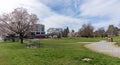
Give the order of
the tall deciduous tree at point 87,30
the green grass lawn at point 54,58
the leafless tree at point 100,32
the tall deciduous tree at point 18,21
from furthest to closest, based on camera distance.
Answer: the leafless tree at point 100,32
the tall deciduous tree at point 87,30
the tall deciduous tree at point 18,21
the green grass lawn at point 54,58

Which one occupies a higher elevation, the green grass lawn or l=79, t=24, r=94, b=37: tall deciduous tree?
l=79, t=24, r=94, b=37: tall deciduous tree

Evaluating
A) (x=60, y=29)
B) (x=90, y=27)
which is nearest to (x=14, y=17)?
(x=90, y=27)

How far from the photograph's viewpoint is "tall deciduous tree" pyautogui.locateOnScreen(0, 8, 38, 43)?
37553 millimetres

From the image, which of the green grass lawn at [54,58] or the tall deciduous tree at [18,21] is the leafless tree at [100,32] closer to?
the tall deciduous tree at [18,21]

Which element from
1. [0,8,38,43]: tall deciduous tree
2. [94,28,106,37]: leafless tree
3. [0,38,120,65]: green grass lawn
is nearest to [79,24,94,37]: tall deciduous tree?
[94,28,106,37]: leafless tree

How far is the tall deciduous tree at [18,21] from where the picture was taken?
1478 inches

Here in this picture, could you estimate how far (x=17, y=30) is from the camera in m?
37.3

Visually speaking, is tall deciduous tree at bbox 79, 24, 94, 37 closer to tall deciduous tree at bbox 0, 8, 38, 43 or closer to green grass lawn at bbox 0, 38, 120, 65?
tall deciduous tree at bbox 0, 8, 38, 43

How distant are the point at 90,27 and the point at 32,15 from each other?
7575cm

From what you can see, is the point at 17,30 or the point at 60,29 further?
the point at 60,29

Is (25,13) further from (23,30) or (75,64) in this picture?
(75,64)

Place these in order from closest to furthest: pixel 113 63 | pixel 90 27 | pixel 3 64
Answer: pixel 113 63
pixel 3 64
pixel 90 27

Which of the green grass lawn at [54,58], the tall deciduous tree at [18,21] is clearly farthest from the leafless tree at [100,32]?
the green grass lawn at [54,58]

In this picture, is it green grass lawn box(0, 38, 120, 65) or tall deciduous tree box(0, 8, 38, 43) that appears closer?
green grass lawn box(0, 38, 120, 65)
